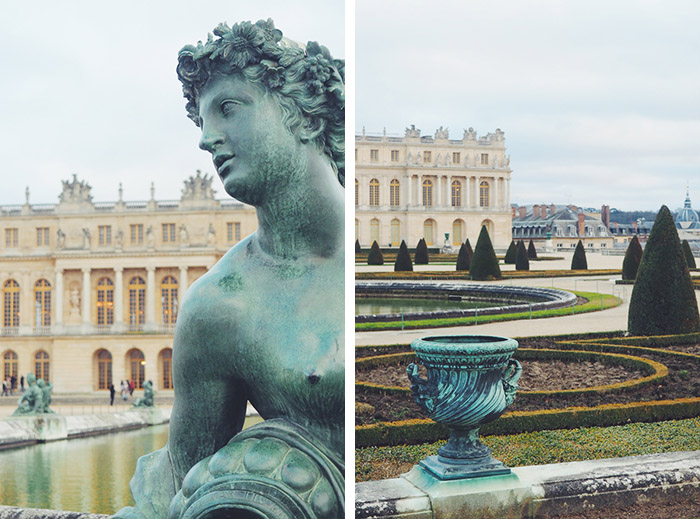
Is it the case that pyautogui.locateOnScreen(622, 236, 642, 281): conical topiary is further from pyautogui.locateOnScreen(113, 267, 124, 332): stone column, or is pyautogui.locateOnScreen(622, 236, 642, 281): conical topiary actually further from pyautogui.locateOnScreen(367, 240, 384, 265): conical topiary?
pyautogui.locateOnScreen(113, 267, 124, 332): stone column

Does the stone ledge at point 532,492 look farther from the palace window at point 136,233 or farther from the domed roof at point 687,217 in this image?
the palace window at point 136,233

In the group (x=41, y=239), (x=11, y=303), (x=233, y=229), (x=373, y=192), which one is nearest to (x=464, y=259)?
(x=373, y=192)

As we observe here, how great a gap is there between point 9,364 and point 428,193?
16.8 meters

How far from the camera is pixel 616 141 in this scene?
9.36 meters

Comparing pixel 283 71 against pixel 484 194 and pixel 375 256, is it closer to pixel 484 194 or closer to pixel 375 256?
pixel 375 256

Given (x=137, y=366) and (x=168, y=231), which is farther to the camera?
(x=168, y=231)

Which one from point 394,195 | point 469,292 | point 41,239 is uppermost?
point 394,195

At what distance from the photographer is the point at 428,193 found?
2273cm

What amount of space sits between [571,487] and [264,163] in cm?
198

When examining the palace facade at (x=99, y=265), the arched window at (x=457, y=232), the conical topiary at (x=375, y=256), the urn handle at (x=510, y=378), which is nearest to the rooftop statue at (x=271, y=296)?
the urn handle at (x=510, y=378)

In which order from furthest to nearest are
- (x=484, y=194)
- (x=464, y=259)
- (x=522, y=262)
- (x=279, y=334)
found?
(x=484, y=194)
(x=464, y=259)
(x=522, y=262)
(x=279, y=334)

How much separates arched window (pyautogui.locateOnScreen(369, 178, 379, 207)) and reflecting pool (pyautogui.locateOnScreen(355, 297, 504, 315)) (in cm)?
1016

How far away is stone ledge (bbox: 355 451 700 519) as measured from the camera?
2.25 m

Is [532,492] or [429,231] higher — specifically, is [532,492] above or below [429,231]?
below
